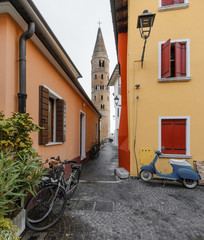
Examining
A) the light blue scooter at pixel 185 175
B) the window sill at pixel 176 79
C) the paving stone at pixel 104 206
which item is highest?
the window sill at pixel 176 79

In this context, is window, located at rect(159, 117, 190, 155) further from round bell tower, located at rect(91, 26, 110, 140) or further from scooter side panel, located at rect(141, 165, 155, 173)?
round bell tower, located at rect(91, 26, 110, 140)

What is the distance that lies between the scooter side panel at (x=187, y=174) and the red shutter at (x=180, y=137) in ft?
3.26

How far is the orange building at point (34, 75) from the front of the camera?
8.44 ft

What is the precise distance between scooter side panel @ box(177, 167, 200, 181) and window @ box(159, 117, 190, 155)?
3.17 feet

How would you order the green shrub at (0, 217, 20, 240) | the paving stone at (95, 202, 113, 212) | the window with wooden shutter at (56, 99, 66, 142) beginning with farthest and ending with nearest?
the window with wooden shutter at (56, 99, 66, 142) → the paving stone at (95, 202, 113, 212) → the green shrub at (0, 217, 20, 240)

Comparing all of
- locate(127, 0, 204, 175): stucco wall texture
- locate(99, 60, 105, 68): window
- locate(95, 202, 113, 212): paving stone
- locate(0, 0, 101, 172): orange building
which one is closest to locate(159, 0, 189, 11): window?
locate(127, 0, 204, 175): stucco wall texture

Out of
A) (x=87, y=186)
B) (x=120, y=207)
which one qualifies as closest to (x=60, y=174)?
(x=120, y=207)

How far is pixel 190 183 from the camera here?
14.9 ft

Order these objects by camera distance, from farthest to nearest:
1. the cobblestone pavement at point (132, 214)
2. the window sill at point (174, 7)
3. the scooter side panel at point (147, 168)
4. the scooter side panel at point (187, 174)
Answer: the window sill at point (174, 7) < the scooter side panel at point (147, 168) < the scooter side panel at point (187, 174) < the cobblestone pavement at point (132, 214)

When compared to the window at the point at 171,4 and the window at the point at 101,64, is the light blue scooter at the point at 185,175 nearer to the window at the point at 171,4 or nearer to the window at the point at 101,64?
the window at the point at 171,4

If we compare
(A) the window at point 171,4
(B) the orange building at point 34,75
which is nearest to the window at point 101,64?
(A) the window at point 171,4

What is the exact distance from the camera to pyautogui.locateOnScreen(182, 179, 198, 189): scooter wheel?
4.51m

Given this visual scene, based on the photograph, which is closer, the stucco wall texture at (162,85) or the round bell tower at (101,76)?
the stucco wall texture at (162,85)

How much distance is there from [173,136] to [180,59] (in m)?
2.92
